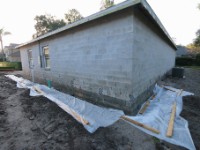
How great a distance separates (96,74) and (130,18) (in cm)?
212

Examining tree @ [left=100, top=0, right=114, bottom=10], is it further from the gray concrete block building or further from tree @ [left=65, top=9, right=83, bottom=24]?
Answer: the gray concrete block building

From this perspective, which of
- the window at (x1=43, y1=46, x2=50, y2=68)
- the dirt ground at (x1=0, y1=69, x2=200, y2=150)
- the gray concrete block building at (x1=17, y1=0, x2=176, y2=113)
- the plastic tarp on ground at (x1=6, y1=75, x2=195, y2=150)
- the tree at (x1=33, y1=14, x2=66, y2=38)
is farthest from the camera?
the tree at (x1=33, y1=14, x2=66, y2=38)

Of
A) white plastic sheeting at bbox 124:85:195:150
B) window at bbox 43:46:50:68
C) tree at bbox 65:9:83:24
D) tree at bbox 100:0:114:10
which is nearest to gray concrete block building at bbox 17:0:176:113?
white plastic sheeting at bbox 124:85:195:150

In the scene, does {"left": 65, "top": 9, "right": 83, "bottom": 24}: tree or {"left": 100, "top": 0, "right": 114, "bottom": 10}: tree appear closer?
{"left": 100, "top": 0, "right": 114, "bottom": 10}: tree

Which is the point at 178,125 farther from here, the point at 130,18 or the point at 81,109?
the point at 130,18

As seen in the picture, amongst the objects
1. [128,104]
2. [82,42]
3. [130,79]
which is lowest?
[128,104]

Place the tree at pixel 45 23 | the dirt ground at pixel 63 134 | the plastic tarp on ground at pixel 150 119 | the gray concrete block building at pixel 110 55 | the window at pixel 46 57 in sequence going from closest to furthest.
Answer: the dirt ground at pixel 63 134
the plastic tarp on ground at pixel 150 119
the gray concrete block building at pixel 110 55
the window at pixel 46 57
the tree at pixel 45 23

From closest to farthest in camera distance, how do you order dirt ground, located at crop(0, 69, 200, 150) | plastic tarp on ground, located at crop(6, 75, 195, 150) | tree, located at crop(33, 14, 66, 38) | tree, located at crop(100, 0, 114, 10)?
1. dirt ground, located at crop(0, 69, 200, 150)
2. plastic tarp on ground, located at crop(6, 75, 195, 150)
3. tree, located at crop(100, 0, 114, 10)
4. tree, located at crop(33, 14, 66, 38)

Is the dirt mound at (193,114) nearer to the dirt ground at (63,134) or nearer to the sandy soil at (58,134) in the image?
the dirt ground at (63,134)

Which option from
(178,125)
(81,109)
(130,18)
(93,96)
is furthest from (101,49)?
(178,125)

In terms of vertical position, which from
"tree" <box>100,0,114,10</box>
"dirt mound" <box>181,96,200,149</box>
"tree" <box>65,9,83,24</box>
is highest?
"tree" <box>65,9,83,24</box>

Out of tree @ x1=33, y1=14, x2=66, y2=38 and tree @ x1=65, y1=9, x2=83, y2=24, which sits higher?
tree @ x1=65, y1=9, x2=83, y2=24

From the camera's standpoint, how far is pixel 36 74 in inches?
346

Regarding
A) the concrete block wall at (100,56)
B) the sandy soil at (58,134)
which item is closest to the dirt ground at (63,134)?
the sandy soil at (58,134)
